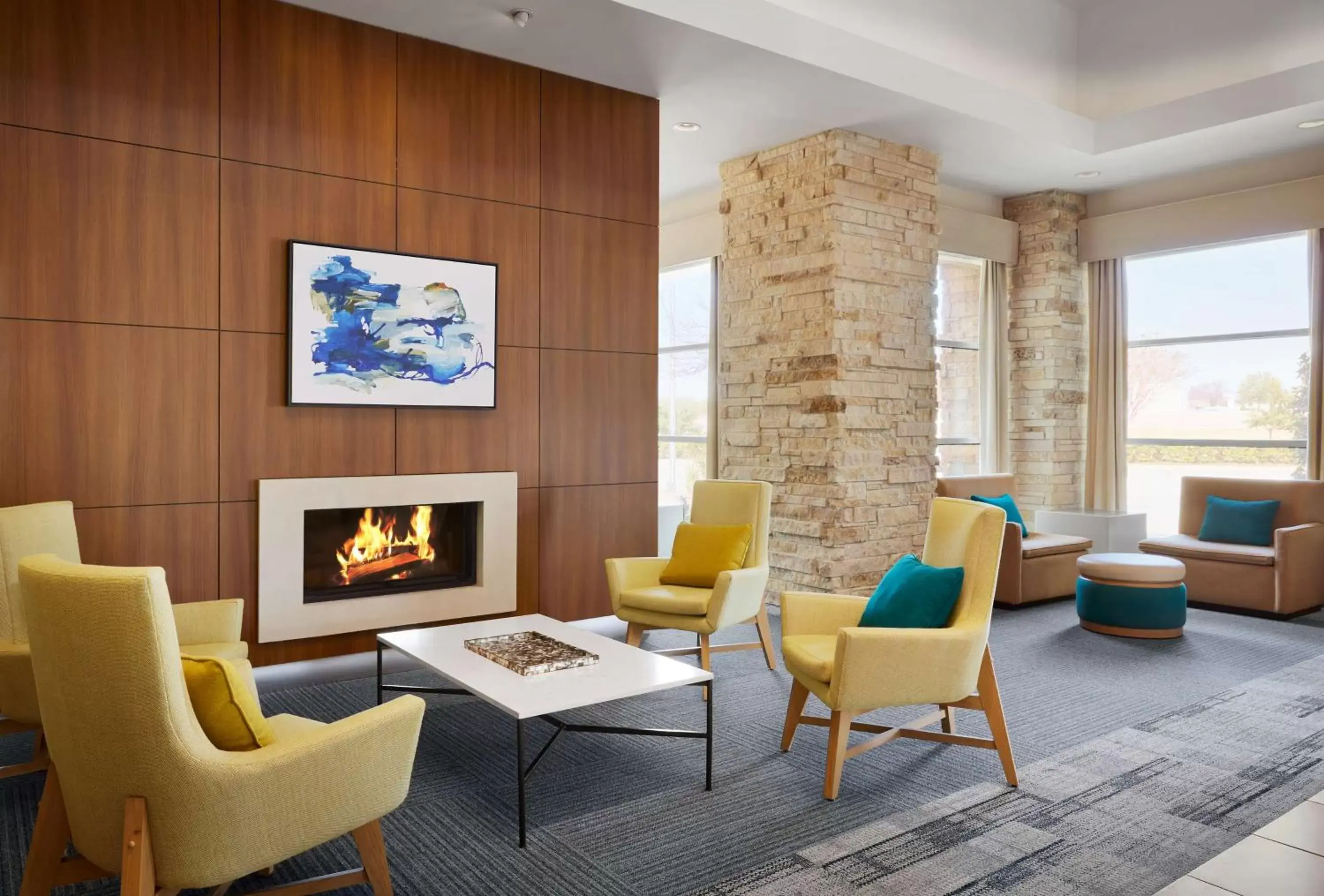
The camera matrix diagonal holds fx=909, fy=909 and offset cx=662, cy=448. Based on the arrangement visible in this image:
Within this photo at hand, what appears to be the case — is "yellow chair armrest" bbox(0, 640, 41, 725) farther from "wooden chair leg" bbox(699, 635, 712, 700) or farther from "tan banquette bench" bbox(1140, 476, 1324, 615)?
"tan banquette bench" bbox(1140, 476, 1324, 615)

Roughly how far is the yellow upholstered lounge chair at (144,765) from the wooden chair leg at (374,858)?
16cm

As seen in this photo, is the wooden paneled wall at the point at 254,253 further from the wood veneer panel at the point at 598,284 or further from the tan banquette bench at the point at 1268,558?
the tan banquette bench at the point at 1268,558

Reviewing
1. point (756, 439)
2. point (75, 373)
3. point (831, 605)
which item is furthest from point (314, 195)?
point (756, 439)

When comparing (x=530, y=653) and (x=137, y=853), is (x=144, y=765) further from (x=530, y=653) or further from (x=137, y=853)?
(x=530, y=653)

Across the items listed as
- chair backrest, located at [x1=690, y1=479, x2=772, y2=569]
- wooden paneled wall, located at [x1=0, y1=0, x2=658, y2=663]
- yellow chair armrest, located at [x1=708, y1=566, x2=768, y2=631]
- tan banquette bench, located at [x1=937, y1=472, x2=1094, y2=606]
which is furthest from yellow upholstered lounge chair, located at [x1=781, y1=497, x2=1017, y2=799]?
tan banquette bench, located at [x1=937, y1=472, x2=1094, y2=606]

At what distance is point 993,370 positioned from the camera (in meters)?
7.68

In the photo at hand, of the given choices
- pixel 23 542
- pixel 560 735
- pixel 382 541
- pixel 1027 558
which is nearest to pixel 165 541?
pixel 23 542

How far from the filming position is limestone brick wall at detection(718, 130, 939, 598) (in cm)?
594

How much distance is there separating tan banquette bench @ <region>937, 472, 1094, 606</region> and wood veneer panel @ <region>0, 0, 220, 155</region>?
197 inches

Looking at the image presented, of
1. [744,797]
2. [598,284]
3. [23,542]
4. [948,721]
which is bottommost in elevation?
[744,797]

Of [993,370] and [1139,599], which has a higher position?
[993,370]

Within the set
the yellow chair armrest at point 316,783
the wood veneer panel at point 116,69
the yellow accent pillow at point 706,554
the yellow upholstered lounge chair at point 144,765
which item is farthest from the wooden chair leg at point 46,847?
the yellow accent pillow at point 706,554

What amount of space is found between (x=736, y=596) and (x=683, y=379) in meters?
4.24

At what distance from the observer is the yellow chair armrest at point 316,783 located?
A: 1.89 metres
